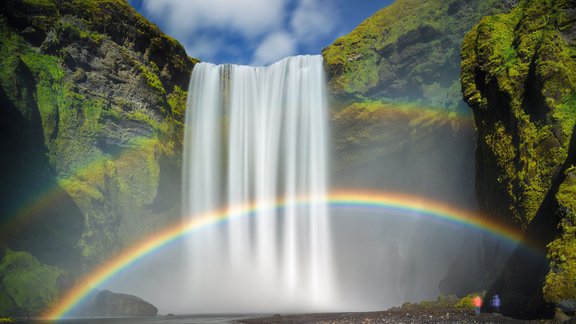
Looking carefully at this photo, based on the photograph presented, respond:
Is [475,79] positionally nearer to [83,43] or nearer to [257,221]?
[257,221]

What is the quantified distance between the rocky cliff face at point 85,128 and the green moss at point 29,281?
7.24 ft

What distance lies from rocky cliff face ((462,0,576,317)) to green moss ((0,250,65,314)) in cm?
2452

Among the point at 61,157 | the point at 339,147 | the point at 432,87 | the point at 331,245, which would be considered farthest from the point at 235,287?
the point at 432,87

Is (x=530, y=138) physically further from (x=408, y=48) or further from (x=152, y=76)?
(x=152, y=76)

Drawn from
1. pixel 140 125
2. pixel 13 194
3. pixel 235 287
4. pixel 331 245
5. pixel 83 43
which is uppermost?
pixel 83 43

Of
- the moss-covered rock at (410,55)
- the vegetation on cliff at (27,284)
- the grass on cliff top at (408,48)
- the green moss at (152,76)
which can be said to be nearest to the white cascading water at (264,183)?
the grass on cliff top at (408,48)

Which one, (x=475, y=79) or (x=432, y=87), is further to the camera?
(x=432, y=87)

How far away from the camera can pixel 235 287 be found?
44312 mm

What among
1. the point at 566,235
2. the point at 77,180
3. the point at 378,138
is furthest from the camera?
the point at 378,138

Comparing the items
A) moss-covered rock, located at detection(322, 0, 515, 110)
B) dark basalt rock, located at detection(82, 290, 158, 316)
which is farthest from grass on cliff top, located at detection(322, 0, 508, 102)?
dark basalt rock, located at detection(82, 290, 158, 316)

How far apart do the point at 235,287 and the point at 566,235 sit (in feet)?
113

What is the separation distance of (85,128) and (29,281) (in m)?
14.7

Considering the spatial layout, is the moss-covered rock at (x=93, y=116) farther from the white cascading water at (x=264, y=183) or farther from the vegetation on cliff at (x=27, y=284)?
the white cascading water at (x=264, y=183)

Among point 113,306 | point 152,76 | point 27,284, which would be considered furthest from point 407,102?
point 27,284
